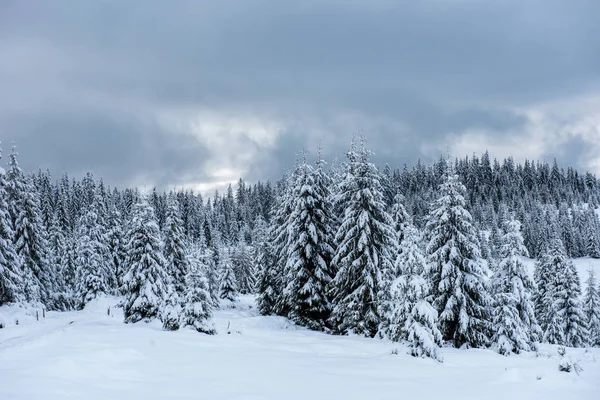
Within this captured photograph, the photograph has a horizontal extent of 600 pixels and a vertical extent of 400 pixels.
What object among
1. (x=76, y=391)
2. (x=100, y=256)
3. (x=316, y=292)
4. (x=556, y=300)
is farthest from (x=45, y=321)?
(x=556, y=300)

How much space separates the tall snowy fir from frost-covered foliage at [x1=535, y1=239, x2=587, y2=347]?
65.6 ft

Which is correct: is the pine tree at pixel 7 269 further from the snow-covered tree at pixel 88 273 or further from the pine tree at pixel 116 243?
the pine tree at pixel 116 243

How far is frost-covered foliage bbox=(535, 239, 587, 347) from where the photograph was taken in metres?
35.3

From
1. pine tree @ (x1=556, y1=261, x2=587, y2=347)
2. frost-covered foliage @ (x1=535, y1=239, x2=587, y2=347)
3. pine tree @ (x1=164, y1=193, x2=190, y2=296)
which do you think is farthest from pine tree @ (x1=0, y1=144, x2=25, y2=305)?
pine tree @ (x1=556, y1=261, x2=587, y2=347)

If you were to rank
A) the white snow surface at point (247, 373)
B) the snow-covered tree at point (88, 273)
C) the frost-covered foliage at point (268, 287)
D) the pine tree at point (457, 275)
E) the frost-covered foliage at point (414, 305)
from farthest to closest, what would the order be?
the snow-covered tree at point (88, 273) < the frost-covered foliage at point (268, 287) < the pine tree at point (457, 275) < the frost-covered foliage at point (414, 305) < the white snow surface at point (247, 373)

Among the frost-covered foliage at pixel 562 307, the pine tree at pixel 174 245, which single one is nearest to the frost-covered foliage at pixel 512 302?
the frost-covered foliage at pixel 562 307

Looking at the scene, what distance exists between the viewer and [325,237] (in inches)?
1176

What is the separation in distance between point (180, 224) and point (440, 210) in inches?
1122

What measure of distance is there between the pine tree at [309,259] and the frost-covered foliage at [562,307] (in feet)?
71.6

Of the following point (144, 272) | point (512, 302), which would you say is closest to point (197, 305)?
point (144, 272)

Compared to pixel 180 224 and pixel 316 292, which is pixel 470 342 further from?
pixel 180 224

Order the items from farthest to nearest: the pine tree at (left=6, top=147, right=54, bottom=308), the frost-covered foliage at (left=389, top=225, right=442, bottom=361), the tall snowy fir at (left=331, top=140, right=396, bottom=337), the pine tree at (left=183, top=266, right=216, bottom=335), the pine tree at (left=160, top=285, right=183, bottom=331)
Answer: the pine tree at (left=6, top=147, right=54, bottom=308) → the tall snowy fir at (left=331, top=140, right=396, bottom=337) → the pine tree at (left=160, top=285, right=183, bottom=331) → the pine tree at (left=183, top=266, right=216, bottom=335) → the frost-covered foliage at (left=389, top=225, right=442, bottom=361)

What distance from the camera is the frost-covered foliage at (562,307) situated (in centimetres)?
3531

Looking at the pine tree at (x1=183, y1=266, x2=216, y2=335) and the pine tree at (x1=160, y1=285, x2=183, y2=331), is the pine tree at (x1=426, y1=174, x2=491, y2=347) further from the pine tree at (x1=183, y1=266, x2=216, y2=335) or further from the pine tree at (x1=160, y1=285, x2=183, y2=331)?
the pine tree at (x1=160, y1=285, x2=183, y2=331)
